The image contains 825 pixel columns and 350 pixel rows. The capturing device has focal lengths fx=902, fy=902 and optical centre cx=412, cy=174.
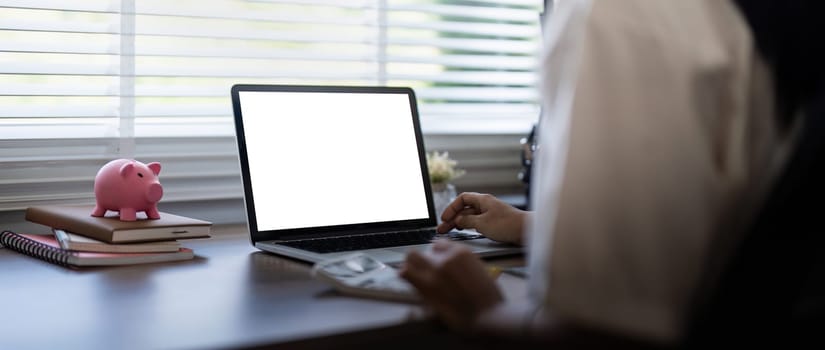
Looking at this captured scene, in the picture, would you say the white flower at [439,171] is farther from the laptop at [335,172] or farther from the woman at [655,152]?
the woman at [655,152]

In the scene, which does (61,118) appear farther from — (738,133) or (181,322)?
(738,133)

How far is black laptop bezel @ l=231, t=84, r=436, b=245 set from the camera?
1445 millimetres

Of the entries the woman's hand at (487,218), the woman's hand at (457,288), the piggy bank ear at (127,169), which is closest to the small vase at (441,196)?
the woman's hand at (487,218)

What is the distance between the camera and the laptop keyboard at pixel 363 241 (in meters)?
1.38

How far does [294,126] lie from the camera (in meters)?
1.54

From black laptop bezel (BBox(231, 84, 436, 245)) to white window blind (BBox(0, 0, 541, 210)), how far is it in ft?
0.96

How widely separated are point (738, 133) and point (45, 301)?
0.79 meters

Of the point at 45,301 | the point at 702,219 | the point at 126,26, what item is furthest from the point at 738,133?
the point at 126,26

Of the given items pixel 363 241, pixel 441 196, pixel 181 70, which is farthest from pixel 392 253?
pixel 181 70

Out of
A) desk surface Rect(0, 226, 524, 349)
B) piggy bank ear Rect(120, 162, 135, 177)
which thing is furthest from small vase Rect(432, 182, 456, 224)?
piggy bank ear Rect(120, 162, 135, 177)

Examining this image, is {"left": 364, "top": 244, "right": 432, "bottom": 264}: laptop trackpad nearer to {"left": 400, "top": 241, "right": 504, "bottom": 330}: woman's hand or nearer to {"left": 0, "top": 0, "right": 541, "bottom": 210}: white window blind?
{"left": 400, "top": 241, "right": 504, "bottom": 330}: woman's hand

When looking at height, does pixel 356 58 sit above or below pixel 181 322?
above

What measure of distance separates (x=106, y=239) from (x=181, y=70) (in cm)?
55

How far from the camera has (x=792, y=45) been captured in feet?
2.86
